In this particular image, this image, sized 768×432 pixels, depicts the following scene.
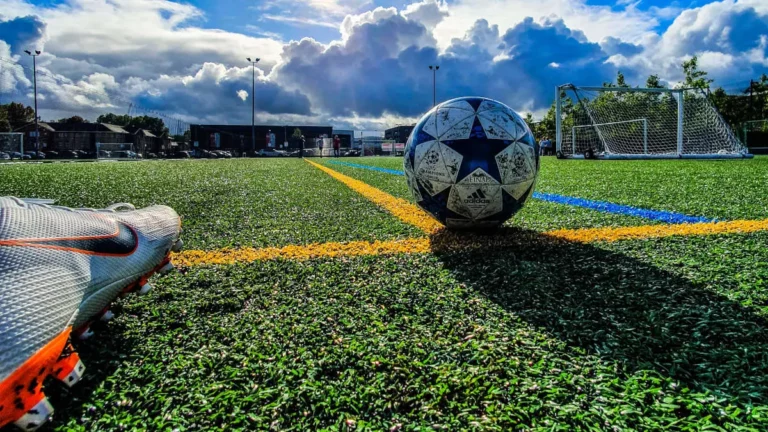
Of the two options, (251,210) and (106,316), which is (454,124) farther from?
(251,210)

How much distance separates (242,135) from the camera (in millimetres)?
80500

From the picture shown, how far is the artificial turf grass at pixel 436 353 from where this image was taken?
3.69 feet

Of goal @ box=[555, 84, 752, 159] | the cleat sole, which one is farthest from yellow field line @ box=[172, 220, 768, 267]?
goal @ box=[555, 84, 752, 159]

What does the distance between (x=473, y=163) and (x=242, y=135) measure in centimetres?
8285

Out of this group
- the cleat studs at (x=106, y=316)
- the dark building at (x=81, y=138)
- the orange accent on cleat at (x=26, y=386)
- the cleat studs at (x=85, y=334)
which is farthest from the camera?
the dark building at (x=81, y=138)

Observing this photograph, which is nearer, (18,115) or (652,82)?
(652,82)

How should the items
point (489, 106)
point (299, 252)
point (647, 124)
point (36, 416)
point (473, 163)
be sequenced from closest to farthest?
point (36, 416), point (299, 252), point (473, 163), point (489, 106), point (647, 124)

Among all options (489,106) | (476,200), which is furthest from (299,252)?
(489,106)

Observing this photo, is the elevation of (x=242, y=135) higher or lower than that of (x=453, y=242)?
higher

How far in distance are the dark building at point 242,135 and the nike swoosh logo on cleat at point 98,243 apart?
78620 millimetres

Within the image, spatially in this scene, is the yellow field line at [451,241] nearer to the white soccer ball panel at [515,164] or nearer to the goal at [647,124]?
the white soccer ball panel at [515,164]

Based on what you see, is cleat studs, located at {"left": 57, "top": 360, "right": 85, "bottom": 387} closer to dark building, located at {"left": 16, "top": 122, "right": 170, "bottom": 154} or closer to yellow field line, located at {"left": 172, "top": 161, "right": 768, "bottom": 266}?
yellow field line, located at {"left": 172, "top": 161, "right": 768, "bottom": 266}

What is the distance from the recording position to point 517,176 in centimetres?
289

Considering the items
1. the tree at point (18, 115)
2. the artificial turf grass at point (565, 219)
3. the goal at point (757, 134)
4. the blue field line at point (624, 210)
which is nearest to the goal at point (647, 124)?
the blue field line at point (624, 210)
